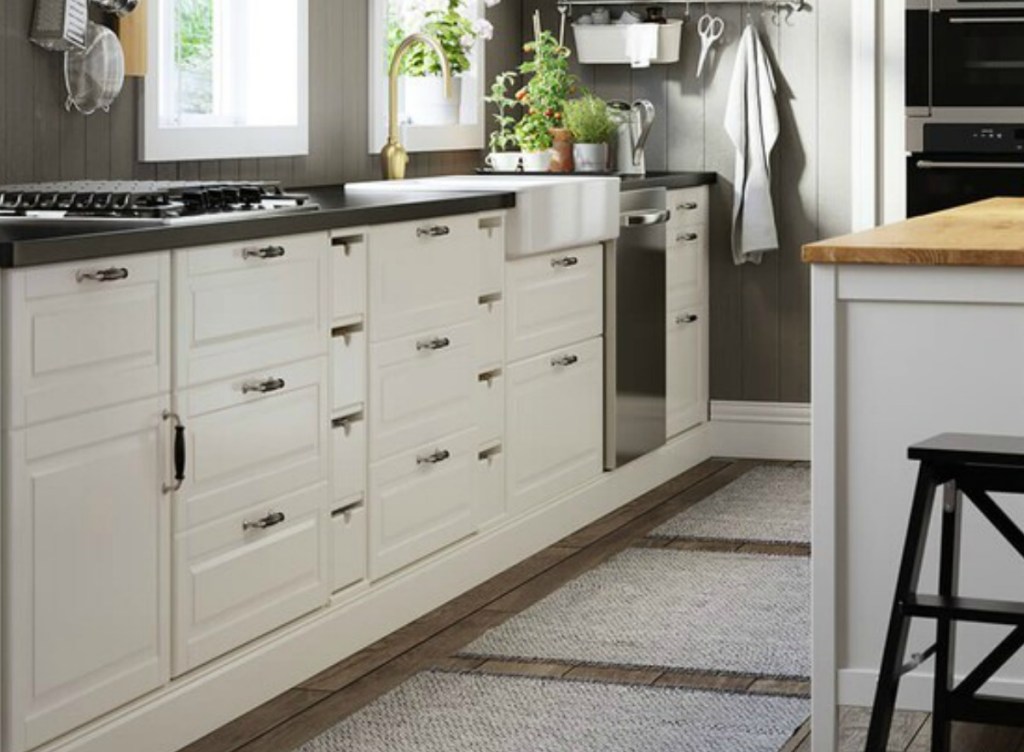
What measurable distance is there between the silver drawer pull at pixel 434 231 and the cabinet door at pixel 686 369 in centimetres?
191

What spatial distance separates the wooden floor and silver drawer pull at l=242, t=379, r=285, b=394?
606 mm

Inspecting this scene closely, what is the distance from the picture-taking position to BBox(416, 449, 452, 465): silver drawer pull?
436 centimetres

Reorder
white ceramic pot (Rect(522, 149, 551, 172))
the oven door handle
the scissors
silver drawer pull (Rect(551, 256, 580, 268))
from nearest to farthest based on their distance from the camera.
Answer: silver drawer pull (Rect(551, 256, 580, 268))
white ceramic pot (Rect(522, 149, 551, 172))
the oven door handle
the scissors

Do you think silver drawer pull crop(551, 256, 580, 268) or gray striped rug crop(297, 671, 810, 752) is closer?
gray striped rug crop(297, 671, 810, 752)

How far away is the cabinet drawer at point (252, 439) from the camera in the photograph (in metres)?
3.37

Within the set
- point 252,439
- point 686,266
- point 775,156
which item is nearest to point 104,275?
point 252,439

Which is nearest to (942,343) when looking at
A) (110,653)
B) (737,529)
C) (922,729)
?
(922,729)

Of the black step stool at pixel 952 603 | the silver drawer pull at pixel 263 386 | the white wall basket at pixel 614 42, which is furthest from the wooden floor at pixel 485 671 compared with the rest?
the white wall basket at pixel 614 42

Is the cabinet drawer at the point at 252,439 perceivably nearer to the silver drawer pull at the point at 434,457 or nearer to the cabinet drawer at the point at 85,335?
the cabinet drawer at the point at 85,335

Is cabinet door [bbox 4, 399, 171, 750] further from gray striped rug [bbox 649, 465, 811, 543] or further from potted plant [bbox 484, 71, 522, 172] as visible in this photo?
potted plant [bbox 484, 71, 522, 172]

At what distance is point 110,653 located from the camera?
3.13 meters

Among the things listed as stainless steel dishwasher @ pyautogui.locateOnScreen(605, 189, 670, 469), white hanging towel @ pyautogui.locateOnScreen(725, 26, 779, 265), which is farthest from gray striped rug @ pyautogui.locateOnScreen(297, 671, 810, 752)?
white hanging towel @ pyautogui.locateOnScreen(725, 26, 779, 265)

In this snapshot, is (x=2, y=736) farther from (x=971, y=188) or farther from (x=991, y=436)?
(x=971, y=188)

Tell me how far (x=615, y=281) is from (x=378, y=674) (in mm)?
2035
